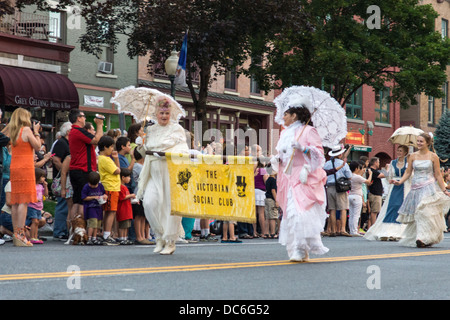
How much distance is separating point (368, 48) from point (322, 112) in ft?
75.0

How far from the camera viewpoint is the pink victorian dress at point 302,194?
1009 cm

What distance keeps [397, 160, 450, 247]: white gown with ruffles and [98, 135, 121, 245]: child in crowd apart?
502 cm

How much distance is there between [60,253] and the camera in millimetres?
11125

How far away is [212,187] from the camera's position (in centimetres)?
1102

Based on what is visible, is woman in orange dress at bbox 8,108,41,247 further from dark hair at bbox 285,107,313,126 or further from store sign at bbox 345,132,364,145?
store sign at bbox 345,132,364,145

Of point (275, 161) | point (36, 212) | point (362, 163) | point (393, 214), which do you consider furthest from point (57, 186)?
point (362, 163)

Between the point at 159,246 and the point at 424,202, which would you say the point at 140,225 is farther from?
the point at 424,202

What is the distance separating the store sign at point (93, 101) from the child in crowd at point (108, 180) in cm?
1674

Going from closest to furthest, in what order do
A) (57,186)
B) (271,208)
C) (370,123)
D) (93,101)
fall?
(57,186)
(271,208)
(93,101)
(370,123)

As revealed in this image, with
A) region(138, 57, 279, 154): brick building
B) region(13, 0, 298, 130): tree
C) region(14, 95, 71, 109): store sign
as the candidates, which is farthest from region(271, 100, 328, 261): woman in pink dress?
region(138, 57, 279, 154): brick building

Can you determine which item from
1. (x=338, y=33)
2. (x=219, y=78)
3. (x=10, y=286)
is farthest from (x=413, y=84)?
(x=10, y=286)

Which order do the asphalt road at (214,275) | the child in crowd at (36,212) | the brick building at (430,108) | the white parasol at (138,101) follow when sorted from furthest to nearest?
the brick building at (430,108) → the child in crowd at (36,212) → the white parasol at (138,101) → the asphalt road at (214,275)

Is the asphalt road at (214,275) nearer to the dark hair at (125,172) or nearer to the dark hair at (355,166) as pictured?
the dark hair at (125,172)

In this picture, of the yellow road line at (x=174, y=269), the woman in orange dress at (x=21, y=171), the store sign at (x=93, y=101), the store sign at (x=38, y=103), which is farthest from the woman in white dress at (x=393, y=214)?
the store sign at (x=93, y=101)
